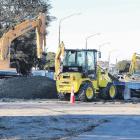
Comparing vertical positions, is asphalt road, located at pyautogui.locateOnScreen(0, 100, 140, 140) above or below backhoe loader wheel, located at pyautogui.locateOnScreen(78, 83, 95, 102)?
below

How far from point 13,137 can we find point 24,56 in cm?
4891

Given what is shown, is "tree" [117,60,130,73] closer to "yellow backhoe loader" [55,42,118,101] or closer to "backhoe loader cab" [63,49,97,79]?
"yellow backhoe loader" [55,42,118,101]

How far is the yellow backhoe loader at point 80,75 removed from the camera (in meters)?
36.2

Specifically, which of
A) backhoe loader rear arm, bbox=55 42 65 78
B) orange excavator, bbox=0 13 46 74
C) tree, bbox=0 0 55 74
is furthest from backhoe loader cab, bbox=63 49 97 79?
tree, bbox=0 0 55 74

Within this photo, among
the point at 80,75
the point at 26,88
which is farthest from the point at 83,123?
the point at 26,88

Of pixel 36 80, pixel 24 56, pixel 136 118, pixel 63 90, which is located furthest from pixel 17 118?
pixel 24 56

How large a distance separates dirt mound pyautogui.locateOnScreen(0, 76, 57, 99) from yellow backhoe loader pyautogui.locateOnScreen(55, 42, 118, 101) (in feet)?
5.94

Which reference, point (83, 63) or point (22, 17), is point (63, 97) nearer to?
point (83, 63)

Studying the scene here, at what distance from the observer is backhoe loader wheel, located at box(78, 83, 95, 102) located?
36.0 meters

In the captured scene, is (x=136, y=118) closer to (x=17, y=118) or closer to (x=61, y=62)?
(x=17, y=118)

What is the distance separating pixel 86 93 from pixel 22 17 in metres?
30.5

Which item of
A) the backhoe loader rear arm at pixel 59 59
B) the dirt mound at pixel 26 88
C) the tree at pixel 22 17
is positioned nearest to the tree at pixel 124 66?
the tree at pixel 22 17

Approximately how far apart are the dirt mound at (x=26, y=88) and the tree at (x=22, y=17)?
24.9 meters

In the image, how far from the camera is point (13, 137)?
57.3ft
